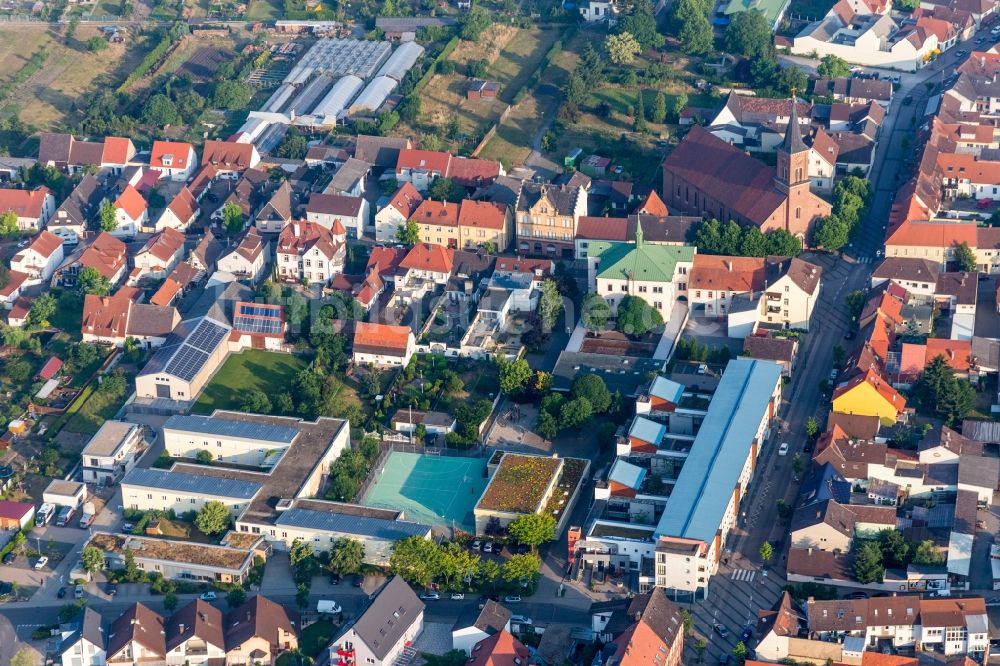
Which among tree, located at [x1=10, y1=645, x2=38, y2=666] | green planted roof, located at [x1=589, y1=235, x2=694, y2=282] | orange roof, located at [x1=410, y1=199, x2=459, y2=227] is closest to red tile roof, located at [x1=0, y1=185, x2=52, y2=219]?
orange roof, located at [x1=410, y1=199, x2=459, y2=227]

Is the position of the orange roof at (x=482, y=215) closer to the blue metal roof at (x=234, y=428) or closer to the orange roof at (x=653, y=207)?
the orange roof at (x=653, y=207)

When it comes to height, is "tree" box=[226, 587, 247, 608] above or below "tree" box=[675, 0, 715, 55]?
below

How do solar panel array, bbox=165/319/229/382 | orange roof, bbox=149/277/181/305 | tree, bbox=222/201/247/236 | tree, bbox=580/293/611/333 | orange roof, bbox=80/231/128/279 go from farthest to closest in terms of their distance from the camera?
tree, bbox=222/201/247/236 < orange roof, bbox=80/231/128/279 < orange roof, bbox=149/277/181/305 < tree, bbox=580/293/611/333 < solar panel array, bbox=165/319/229/382

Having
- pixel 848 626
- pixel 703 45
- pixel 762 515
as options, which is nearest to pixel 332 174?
pixel 703 45

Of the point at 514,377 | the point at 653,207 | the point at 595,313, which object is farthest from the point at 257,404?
the point at 653,207

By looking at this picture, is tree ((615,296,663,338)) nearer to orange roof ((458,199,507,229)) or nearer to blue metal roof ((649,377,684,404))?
blue metal roof ((649,377,684,404))
